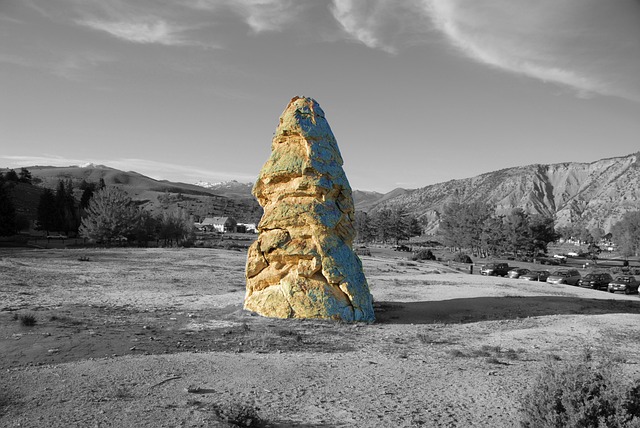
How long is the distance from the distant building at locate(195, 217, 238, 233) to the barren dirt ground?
114923mm

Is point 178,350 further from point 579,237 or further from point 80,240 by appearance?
point 579,237

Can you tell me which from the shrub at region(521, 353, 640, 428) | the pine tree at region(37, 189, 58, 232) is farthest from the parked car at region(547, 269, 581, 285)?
the pine tree at region(37, 189, 58, 232)

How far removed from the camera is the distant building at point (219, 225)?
445 ft

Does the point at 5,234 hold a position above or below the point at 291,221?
below

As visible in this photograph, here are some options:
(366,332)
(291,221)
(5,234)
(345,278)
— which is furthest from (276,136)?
(5,234)

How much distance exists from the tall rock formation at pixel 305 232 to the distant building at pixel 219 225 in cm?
11993

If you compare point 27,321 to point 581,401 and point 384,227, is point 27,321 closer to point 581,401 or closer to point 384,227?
A: point 581,401

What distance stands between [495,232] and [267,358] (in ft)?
220

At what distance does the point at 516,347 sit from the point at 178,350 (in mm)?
10149

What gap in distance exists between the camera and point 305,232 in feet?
55.2

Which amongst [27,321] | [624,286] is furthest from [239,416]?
[624,286]

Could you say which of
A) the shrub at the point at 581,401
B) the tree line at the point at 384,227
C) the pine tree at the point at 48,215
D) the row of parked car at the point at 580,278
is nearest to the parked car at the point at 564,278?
the row of parked car at the point at 580,278

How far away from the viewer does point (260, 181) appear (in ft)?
60.8

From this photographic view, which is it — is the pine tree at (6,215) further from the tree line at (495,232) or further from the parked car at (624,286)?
the tree line at (495,232)
